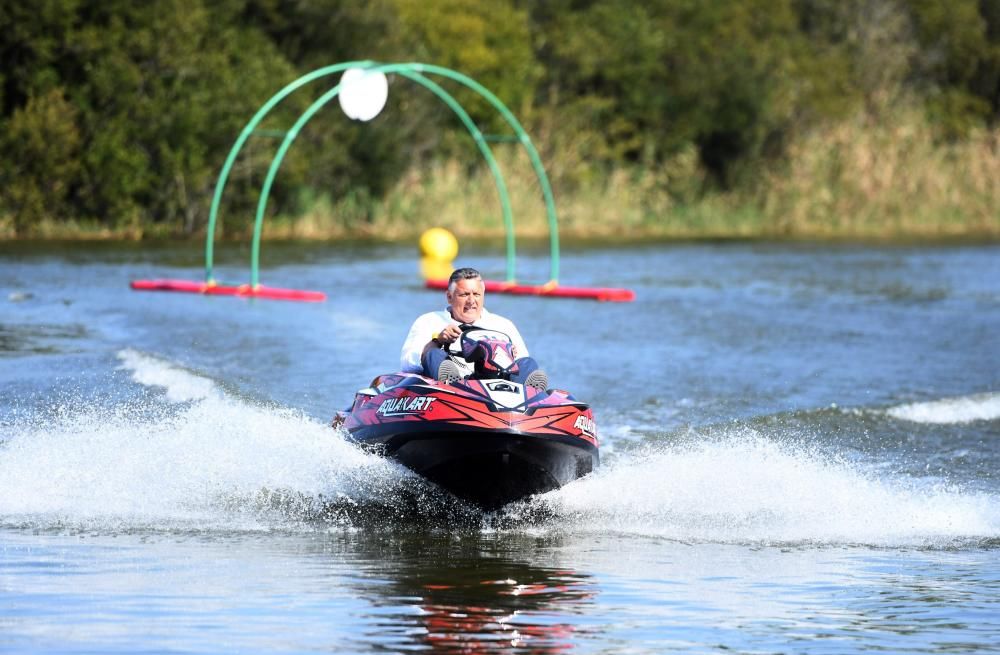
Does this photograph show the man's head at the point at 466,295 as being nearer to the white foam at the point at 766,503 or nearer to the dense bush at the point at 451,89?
the white foam at the point at 766,503

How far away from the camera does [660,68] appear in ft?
182

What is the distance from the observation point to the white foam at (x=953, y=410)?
15.6 metres

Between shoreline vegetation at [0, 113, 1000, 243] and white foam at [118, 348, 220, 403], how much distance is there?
2622 centimetres

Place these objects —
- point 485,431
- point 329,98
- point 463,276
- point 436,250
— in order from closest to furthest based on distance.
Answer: point 485,431
point 463,276
point 329,98
point 436,250

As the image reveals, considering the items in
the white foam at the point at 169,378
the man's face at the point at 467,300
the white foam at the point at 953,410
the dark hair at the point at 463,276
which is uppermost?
the dark hair at the point at 463,276

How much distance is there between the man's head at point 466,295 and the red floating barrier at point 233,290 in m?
13.4

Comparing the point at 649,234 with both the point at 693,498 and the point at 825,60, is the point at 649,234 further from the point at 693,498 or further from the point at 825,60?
the point at 693,498

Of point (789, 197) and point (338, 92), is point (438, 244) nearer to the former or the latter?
point (338, 92)

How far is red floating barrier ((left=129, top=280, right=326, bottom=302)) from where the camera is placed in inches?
950

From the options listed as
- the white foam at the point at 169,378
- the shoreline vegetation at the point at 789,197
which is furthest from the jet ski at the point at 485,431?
the shoreline vegetation at the point at 789,197

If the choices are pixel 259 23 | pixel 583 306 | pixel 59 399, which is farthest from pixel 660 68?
pixel 59 399

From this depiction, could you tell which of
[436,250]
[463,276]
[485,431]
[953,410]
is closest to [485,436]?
[485,431]

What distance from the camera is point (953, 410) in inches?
630

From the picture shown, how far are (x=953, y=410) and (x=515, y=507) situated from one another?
6.82 metres
